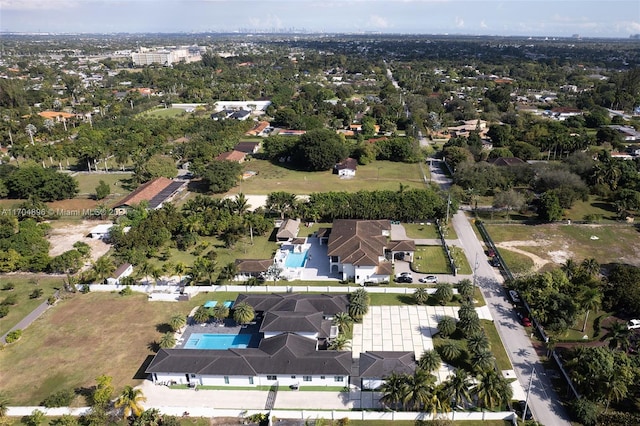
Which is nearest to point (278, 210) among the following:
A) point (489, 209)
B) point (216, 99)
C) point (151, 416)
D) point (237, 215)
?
point (237, 215)

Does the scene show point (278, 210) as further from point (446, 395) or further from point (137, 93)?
point (137, 93)

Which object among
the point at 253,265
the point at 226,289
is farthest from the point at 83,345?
the point at 253,265

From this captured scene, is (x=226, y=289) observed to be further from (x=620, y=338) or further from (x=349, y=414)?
(x=620, y=338)

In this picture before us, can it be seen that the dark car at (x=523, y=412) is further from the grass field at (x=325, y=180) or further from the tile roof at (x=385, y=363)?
the grass field at (x=325, y=180)

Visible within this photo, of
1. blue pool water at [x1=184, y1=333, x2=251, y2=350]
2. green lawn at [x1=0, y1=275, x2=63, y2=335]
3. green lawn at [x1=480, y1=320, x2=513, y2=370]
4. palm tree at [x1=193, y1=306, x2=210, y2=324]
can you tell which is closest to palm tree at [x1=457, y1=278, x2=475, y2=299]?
green lawn at [x1=480, y1=320, x2=513, y2=370]

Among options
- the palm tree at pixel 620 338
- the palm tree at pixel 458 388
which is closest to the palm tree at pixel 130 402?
the palm tree at pixel 458 388

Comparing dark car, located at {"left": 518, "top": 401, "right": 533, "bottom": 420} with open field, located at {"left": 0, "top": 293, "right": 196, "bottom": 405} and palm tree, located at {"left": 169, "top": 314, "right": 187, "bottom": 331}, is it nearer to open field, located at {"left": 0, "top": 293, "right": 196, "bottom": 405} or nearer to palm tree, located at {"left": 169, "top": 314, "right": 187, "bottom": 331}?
palm tree, located at {"left": 169, "top": 314, "right": 187, "bottom": 331}

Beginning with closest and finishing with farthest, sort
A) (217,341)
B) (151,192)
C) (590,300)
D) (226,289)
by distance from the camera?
1. (590,300)
2. (217,341)
3. (226,289)
4. (151,192)
